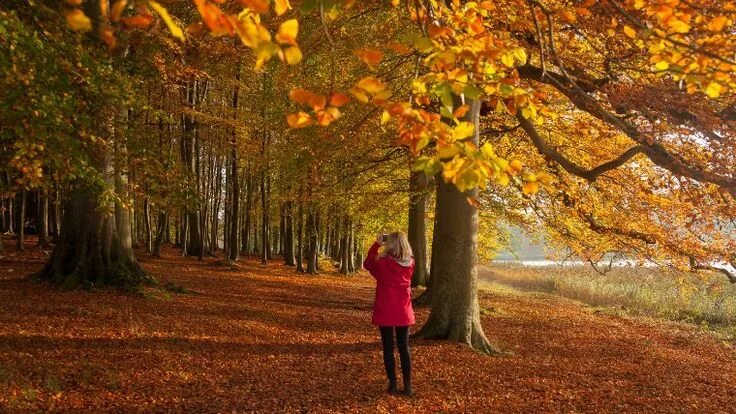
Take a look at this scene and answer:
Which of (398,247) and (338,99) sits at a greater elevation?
(338,99)

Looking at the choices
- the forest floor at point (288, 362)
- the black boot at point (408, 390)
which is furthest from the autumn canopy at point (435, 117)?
the black boot at point (408, 390)

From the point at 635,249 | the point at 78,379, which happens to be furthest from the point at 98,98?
the point at 635,249

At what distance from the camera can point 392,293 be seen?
618 cm

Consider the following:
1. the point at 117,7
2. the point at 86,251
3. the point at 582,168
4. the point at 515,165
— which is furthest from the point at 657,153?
the point at 86,251

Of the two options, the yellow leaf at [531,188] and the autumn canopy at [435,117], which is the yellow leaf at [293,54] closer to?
the autumn canopy at [435,117]

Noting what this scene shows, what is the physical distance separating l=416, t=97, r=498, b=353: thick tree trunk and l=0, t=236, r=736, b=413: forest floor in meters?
0.35

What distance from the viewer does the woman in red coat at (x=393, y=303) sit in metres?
6.11

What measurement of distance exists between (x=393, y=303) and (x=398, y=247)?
659 millimetres

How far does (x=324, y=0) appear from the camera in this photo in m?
2.34

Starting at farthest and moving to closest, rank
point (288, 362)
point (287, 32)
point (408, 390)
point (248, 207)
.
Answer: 1. point (248, 207)
2. point (288, 362)
3. point (408, 390)
4. point (287, 32)

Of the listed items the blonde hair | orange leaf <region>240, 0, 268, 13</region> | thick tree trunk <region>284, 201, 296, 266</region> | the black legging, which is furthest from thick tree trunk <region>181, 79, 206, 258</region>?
orange leaf <region>240, 0, 268, 13</region>

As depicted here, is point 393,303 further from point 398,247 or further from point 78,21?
point 78,21

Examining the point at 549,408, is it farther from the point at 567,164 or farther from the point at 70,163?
the point at 70,163

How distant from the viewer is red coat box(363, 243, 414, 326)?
6.10 meters
